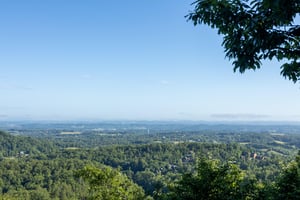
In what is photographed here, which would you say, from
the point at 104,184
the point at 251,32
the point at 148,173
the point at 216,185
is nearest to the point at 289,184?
the point at 216,185

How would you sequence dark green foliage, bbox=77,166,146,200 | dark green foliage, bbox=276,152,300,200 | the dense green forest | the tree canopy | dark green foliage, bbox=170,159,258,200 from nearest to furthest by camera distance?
the tree canopy < dark green foliage, bbox=276,152,300,200 < dark green foliage, bbox=170,159,258,200 < the dense green forest < dark green foliage, bbox=77,166,146,200

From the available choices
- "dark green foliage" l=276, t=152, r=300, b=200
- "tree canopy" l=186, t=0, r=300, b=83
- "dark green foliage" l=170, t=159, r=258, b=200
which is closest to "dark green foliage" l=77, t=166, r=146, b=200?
"dark green foliage" l=170, t=159, r=258, b=200

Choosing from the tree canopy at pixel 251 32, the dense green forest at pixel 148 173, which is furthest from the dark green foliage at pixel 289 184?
the tree canopy at pixel 251 32

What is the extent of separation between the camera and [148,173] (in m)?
103

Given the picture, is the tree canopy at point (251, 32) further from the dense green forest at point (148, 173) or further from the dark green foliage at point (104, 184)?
the dark green foliage at point (104, 184)

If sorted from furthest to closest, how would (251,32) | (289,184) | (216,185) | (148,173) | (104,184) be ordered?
(148,173), (104,184), (216,185), (289,184), (251,32)

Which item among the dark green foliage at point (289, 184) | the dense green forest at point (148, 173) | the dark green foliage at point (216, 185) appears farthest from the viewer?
the dense green forest at point (148, 173)

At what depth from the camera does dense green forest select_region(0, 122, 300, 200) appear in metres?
11.2

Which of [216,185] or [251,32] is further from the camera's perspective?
[216,185]

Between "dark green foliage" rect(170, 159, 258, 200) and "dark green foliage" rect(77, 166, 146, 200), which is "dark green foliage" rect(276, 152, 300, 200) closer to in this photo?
"dark green foliage" rect(170, 159, 258, 200)

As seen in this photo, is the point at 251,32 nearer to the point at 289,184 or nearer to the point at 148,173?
the point at 289,184

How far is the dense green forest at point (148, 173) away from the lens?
11234mm

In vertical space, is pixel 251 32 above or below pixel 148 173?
above

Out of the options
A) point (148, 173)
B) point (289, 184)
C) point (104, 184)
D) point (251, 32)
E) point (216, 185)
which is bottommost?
point (148, 173)
